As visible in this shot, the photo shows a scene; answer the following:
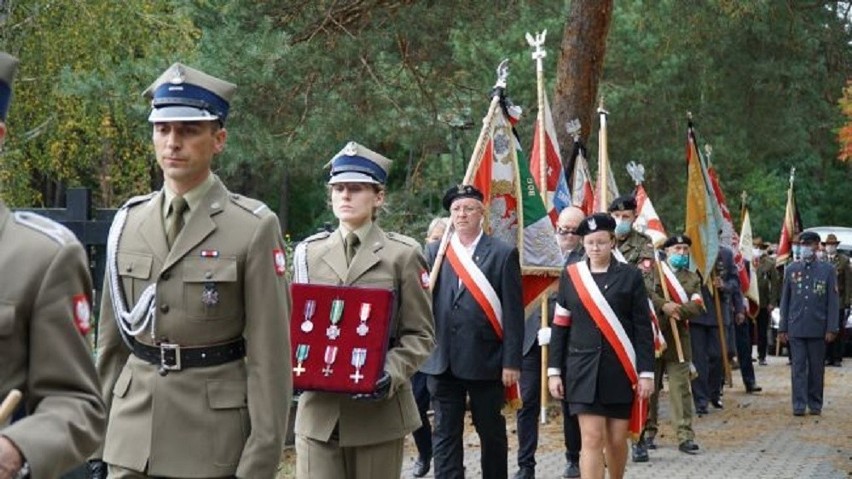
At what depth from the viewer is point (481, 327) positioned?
10.3 metres

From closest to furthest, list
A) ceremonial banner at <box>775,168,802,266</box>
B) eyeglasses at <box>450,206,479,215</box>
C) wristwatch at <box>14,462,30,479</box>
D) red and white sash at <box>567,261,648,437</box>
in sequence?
wristwatch at <box>14,462,30,479</box>, eyeglasses at <box>450,206,479,215</box>, red and white sash at <box>567,261,648,437</box>, ceremonial banner at <box>775,168,802,266</box>

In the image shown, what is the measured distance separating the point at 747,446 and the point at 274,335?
11095mm

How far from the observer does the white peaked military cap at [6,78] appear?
3.77 metres

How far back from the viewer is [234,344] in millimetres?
5629

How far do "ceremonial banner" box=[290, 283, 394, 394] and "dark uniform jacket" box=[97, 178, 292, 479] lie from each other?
5.93 feet

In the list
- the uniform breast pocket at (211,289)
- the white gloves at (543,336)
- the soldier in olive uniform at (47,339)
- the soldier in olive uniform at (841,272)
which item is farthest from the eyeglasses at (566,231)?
the soldier in olive uniform at (841,272)

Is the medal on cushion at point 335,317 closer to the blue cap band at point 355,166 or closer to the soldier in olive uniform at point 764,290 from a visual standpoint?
the blue cap band at point 355,166

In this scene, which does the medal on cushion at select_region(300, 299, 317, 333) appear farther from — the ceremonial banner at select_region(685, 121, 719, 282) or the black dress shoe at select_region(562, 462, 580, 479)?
the ceremonial banner at select_region(685, 121, 719, 282)

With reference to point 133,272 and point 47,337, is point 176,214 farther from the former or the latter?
point 47,337

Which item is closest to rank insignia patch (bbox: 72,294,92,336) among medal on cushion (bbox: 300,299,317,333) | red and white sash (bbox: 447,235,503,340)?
medal on cushion (bbox: 300,299,317,333)

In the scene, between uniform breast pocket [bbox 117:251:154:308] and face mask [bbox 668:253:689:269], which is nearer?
uniform breast pocket [bbox 117:251:154:308]

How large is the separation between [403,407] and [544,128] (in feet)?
30.4

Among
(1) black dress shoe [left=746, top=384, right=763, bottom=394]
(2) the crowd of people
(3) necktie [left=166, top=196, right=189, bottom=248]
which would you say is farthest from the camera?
(1) black dress shoe [left=746, top=384, right=763, bottom=394]

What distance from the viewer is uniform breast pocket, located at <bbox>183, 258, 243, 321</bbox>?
558cm
